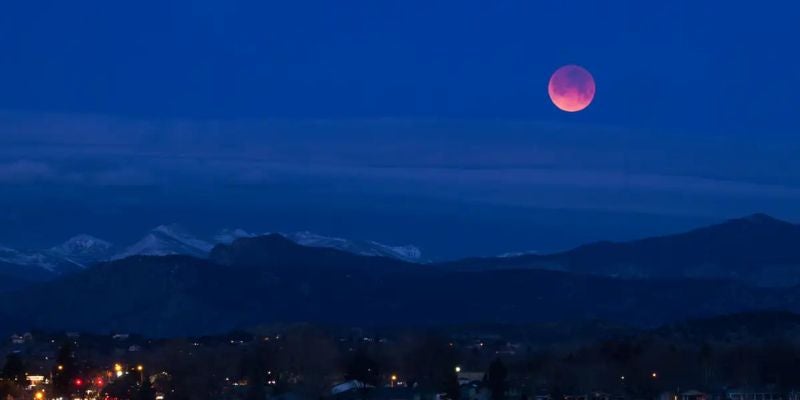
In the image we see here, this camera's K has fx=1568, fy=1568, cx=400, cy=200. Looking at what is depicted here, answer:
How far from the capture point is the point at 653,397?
344 ft

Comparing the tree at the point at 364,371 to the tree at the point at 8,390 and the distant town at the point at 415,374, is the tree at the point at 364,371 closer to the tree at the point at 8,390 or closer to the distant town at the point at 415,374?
the distant town at the point at 415,374

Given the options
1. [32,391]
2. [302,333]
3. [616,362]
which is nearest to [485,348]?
[302,333]

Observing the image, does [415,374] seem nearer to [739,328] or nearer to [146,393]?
[146,393]

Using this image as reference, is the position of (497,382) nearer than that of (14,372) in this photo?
Yes

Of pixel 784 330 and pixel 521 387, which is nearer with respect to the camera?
pixel 521 387

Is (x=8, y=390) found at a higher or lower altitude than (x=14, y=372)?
lower

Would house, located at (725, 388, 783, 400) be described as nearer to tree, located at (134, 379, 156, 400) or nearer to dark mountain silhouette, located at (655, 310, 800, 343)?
tree, located at (134, 379, 156, 400)

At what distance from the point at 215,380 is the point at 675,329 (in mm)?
82851

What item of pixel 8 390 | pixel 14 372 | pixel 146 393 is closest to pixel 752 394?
pixel 146 393

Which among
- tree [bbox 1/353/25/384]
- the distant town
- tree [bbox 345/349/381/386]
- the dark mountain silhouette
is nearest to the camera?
tree [bbox 1/353/25/384]

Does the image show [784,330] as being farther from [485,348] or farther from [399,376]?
[399,376]

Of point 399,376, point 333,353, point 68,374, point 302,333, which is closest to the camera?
point 68,374

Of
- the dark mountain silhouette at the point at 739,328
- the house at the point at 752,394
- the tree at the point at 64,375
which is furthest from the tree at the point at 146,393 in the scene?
the dark mountain silhouette at the point at 739,328

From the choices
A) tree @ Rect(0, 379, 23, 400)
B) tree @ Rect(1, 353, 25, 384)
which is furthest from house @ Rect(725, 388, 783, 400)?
tree @ Rect(1, 353, 25, 384)
